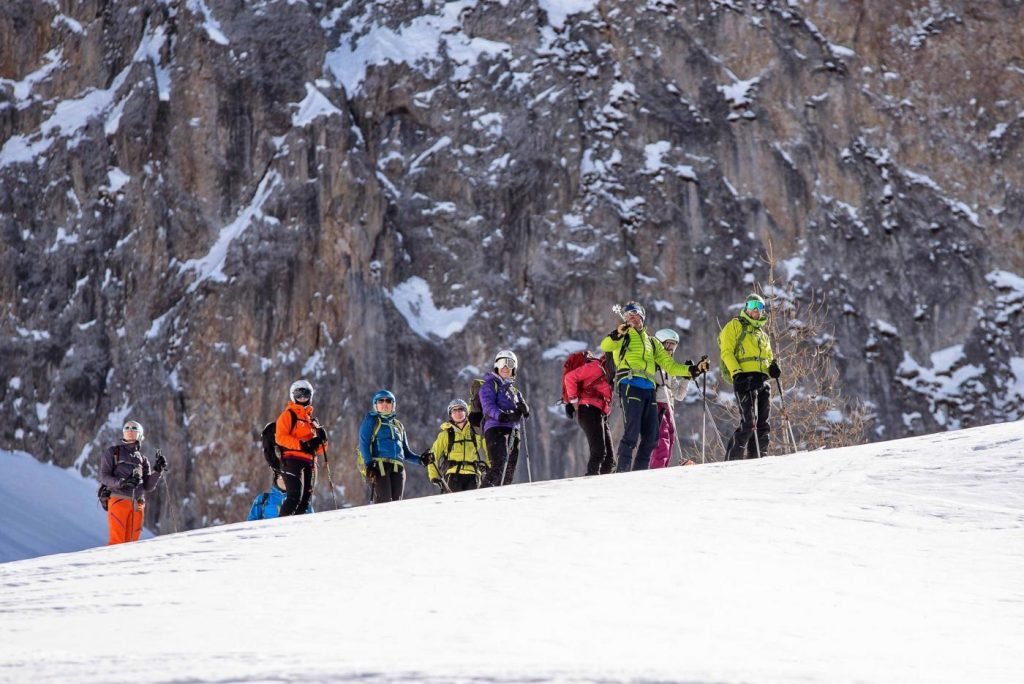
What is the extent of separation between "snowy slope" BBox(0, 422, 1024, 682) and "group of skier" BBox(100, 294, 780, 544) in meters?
2.22

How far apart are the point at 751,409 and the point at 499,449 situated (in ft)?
7.37

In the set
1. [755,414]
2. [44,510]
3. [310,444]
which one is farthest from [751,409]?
[44,510]

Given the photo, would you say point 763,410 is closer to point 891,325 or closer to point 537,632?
point 537,632

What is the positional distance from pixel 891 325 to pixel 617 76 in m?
10.0

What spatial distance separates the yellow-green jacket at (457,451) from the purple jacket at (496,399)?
1.02m

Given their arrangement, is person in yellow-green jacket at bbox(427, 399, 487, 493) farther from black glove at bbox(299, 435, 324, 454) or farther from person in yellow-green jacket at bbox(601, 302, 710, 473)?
black glove at bbox(299, 435, 324, 454)

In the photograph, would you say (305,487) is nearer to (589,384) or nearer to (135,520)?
(135,520)

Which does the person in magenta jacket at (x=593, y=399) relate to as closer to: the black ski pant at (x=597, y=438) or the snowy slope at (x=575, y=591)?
the black ski pant at (x=597, y=438)

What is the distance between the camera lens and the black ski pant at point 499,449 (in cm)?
1090

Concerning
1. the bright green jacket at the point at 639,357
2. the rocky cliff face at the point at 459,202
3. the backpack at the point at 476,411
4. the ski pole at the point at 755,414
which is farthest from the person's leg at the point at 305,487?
the rocky cliff face at the point at 459,202

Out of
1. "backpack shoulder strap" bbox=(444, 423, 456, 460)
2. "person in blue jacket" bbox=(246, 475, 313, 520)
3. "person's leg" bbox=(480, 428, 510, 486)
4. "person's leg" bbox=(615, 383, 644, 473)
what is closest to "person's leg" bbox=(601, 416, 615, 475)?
"person's leg" bbox=(615, 383, 644, 473)

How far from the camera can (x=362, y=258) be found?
32469 millimetres

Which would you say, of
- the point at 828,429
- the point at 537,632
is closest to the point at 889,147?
the point at 828,429

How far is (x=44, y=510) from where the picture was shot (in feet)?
94.8
